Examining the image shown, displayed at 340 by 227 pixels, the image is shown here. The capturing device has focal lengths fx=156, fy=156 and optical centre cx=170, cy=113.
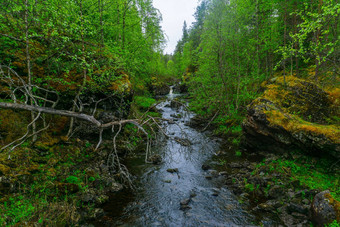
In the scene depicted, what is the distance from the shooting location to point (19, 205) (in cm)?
529

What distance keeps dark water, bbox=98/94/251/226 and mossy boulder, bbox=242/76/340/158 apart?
450cm

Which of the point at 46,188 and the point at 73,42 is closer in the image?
the point at 46,188

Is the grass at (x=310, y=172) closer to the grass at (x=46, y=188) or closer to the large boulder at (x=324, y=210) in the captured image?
the large boulder at (x=324, y=210)

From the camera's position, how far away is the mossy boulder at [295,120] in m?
8.04

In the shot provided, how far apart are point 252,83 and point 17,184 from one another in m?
20.1

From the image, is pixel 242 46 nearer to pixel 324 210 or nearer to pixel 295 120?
pixel 295 120

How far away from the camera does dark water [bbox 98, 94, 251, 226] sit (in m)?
6.50

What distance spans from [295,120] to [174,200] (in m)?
8.44

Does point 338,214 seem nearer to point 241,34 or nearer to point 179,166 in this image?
point 179,166

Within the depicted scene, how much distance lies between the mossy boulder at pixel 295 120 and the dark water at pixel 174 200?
4.50 metres

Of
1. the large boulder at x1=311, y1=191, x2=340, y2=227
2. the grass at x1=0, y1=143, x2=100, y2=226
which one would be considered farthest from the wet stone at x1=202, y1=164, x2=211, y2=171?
the grass at x1=0, y1=143, x2=100, y2=226

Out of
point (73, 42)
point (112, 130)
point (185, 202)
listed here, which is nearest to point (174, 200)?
point (185, 202)

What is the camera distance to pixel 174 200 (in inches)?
306

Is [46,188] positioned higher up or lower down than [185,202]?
higher up
